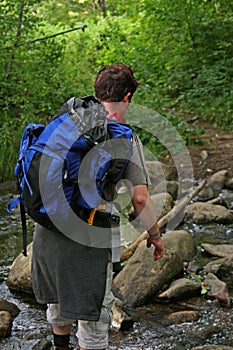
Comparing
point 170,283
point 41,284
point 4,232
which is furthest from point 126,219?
point 41,284

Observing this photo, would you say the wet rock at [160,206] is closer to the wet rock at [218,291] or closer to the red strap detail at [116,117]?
the wet rock at [218,291]

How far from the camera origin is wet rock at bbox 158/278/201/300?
467 cm

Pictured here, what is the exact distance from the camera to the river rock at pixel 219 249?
18.6 feet

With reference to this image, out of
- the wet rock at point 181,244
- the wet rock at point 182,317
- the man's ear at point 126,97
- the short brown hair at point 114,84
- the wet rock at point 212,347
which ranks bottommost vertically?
the wet rock at point 182,317

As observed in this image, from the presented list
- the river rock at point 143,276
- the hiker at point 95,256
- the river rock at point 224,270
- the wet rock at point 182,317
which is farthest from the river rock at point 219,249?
the hiker at point 95,256

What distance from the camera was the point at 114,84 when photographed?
114 inches

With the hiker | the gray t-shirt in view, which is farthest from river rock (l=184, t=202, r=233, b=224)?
the gray t-shirt

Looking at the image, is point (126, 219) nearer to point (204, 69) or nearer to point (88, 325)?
point (88, 325)

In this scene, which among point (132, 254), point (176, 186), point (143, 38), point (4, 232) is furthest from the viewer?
point (143, 38)

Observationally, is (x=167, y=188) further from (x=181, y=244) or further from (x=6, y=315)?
(x=6, y=315)

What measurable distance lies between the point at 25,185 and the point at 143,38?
1066 cm

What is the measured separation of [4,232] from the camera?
6574 mm

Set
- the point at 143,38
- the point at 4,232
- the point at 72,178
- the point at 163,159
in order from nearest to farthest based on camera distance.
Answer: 1. the point at 72,178
2. the point at 4,232
3. the point at 163,159
4. the point at 143,38

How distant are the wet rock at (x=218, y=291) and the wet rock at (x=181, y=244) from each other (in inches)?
24.9
